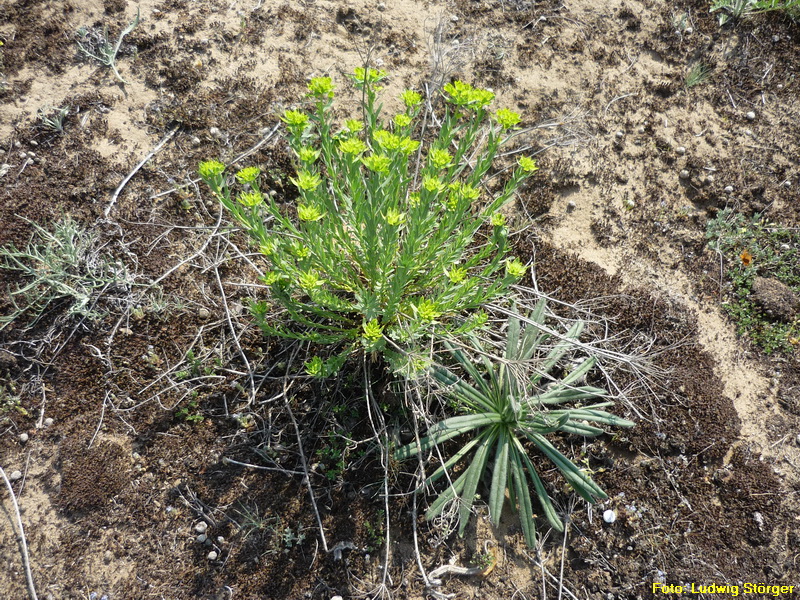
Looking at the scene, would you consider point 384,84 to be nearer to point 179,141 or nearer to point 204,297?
point 179,141

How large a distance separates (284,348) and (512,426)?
1.41m

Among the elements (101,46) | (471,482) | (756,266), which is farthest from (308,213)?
(756,266)

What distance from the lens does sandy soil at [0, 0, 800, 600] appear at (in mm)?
2621

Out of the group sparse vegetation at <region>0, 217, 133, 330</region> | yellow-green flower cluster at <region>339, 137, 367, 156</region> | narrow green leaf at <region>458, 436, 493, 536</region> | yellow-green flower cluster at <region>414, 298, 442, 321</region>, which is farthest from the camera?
sparse vegetation at <region>0, 217, 133, 330</region>

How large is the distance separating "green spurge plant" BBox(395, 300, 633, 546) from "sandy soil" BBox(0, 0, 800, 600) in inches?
9.8

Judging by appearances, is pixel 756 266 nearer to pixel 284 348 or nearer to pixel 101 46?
pixel 284 348

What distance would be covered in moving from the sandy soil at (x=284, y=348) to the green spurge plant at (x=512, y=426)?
25cm

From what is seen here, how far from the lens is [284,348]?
2.98 m

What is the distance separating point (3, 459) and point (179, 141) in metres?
2.22

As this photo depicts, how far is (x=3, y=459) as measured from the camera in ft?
8.74

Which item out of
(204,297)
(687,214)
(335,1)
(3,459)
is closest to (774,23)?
(687,214)

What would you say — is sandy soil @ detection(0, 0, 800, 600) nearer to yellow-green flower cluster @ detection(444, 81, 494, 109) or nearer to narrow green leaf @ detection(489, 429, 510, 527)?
narrow green leaf @ detection(489, 429, 510, 527)

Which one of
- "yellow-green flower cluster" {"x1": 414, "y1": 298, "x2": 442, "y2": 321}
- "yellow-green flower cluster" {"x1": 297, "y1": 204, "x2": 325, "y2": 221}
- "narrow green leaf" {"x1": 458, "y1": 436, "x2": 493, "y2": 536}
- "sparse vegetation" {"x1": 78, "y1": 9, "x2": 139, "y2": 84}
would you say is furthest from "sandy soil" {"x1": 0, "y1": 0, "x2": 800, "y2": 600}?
"yellow-green flower cluster" {"x1": 297, "y1": 204, "x2": 325, "y2": 221}

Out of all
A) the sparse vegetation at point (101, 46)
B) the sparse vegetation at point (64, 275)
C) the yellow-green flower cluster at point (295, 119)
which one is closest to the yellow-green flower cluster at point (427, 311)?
the yellow-green flower cluster at point (295, 119)
